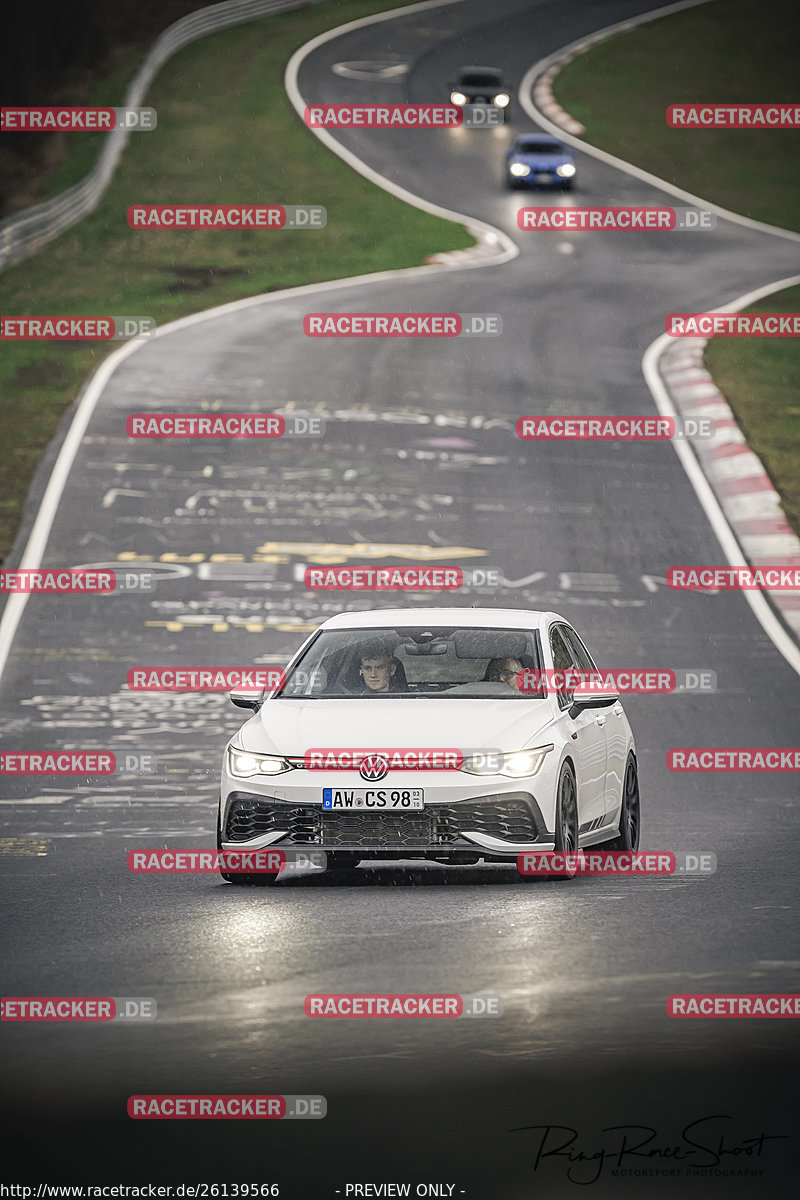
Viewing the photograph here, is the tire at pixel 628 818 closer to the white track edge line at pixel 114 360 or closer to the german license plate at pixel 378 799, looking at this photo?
the german license plate at pixel 378 799

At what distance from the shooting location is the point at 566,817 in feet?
34.5

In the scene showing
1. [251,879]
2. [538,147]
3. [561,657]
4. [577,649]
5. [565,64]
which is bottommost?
[565,64]

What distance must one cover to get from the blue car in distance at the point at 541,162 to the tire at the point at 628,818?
3767 cm

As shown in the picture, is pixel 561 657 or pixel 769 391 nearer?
pixel 561 657

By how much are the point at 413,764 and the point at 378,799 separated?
10.3 inches

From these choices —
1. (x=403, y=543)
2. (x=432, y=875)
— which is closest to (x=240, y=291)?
(x=403, y=543)

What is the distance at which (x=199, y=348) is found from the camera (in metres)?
32.9

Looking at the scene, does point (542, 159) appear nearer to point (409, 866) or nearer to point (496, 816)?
point (409, 866)

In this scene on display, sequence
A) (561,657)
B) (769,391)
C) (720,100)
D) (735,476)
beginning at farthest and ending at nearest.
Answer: (720,100) → (769,391) → (735,476) → (561,657)

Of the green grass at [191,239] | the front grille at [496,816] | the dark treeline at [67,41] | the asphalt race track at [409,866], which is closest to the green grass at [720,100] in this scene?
the asphalt race track at [409,866]

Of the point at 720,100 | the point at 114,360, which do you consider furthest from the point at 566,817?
the point at 720,100

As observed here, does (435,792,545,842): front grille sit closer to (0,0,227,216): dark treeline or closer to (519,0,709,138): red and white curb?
(519,0,709,138): red and white curb

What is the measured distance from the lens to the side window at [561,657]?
37.2 feet

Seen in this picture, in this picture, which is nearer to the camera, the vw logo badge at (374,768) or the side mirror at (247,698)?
the vw logo badge at (374,768)
